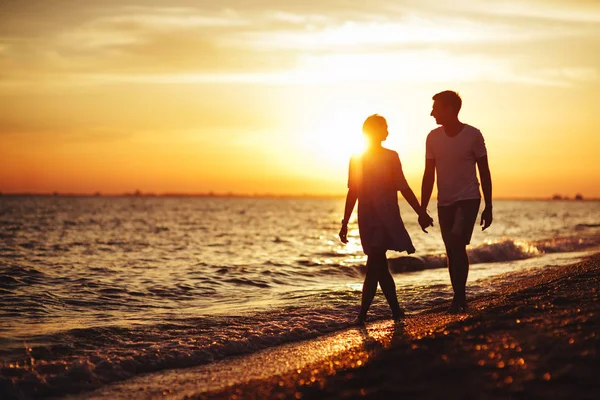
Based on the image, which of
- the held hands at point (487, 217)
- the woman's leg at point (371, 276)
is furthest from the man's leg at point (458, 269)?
the woman's leg at point (371, 276)

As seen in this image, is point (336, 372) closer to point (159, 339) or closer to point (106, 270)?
point (159, 339)

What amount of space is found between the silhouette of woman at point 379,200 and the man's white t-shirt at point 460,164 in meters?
0.40

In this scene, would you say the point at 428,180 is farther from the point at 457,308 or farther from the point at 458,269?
the point at 457,308

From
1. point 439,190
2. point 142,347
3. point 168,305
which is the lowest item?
point 168,305

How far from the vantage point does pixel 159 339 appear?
282 inches

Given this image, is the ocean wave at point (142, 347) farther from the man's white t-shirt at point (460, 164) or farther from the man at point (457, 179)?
the man's white t-shirt at point (460, 164)

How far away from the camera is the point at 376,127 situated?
7.04m

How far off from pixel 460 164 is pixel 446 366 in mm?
3193

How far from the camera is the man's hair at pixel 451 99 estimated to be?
689cm

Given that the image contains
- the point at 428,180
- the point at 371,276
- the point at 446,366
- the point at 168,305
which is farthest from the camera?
the point at 168,305

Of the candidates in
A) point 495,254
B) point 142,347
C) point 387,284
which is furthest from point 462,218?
point 495,254

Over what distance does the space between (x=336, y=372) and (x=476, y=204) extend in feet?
10.2

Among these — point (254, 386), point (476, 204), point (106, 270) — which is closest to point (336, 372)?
point (254, 386)

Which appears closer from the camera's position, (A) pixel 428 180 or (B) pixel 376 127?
(B) pixel 376 127
